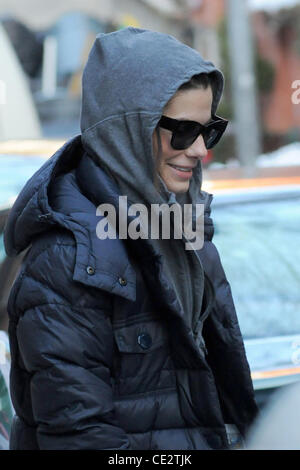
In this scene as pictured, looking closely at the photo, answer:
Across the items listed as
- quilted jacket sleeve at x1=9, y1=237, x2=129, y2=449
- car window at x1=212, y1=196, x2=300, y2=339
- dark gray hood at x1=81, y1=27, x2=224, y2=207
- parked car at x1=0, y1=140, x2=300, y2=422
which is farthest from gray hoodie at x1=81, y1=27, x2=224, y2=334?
car window at x1=212, y1=196, x2=300, y2=339

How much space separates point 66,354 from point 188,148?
21.3 inches

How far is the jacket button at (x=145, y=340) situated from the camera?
1.84 meters

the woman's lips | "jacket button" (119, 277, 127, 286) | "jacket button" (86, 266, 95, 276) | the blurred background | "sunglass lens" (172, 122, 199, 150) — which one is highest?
"sunglass lens" (172, 122, 199, 150)

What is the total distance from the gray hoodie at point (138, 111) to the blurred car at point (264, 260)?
0.99 m

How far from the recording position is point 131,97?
188 centimetres

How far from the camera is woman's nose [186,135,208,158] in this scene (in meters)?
1.98

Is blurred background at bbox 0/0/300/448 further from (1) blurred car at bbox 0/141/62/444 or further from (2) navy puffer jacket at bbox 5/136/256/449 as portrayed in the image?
(2) navy puffer jacket at bbox 5/136/256/449

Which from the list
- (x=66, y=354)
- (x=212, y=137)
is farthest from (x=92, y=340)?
(x=212, y=137)

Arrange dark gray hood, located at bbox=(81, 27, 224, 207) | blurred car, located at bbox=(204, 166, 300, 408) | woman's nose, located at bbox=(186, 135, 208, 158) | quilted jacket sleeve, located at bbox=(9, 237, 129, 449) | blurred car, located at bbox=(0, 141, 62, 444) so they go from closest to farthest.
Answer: quilted jacket sleeve, located at bbox=(9, 237, 129, 449)
dark gray hood, located at bbox=(81, 27, 224, 207)
woman's nose, located at bbox=(186, 135, 208, 158)
blurred car, located at bbox=(0, 141, 62, 444)
blurred car, located at bbox=(204, 166, 300, 408)

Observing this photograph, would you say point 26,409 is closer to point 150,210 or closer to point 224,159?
point 150,210

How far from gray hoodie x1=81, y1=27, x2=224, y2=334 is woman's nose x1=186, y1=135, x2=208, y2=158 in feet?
0.33

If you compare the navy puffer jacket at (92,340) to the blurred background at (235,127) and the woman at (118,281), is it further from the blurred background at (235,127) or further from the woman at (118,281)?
the blurred background at (235,127)

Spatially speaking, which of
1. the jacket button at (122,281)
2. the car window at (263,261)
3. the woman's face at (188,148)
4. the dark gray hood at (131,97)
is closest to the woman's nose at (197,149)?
the woman's face at (188,148)

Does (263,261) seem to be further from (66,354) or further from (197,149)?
(66,354)
